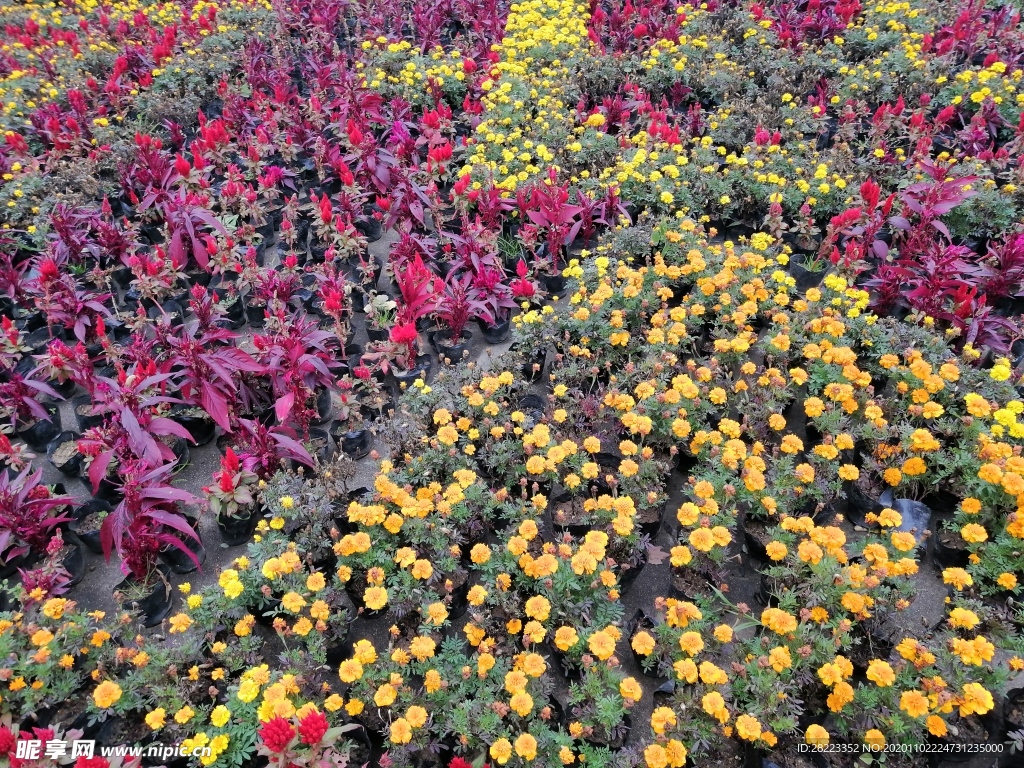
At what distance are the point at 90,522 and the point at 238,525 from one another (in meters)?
0.91

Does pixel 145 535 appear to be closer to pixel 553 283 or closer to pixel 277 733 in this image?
pixel 277 733

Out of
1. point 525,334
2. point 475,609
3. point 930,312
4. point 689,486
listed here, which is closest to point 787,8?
point 930,312

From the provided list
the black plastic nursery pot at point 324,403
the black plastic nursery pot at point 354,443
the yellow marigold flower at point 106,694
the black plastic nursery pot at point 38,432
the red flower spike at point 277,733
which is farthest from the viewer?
the black plastic nursery pot at point 324,403

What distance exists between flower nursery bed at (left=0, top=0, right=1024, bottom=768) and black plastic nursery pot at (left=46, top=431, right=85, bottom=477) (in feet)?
0.07

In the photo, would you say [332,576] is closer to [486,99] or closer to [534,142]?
[534,142]

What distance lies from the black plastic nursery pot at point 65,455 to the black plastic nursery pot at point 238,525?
113 cm

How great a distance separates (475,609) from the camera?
290 centimetres

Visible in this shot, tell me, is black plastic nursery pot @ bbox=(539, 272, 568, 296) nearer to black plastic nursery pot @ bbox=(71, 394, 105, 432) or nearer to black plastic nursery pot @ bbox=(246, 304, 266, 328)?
black plastic nursery pot @ bbox=(246, 304, 266, 328)

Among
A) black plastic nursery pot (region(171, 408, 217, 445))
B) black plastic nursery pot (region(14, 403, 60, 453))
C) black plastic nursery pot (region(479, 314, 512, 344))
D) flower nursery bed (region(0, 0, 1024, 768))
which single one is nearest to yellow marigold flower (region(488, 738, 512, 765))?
flower nursery bed (region(0, 0, 1024, 768))

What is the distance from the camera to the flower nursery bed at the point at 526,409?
2.57 metres

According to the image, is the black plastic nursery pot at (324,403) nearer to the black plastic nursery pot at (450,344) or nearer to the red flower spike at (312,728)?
the black plastic nursery pot at (450,344)

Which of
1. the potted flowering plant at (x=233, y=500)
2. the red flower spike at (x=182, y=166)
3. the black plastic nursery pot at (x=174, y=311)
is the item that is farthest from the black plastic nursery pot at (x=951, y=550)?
the red flower spike at (x=182, y=166)

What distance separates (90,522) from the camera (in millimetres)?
3639

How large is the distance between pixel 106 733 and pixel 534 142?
17.7 ft
